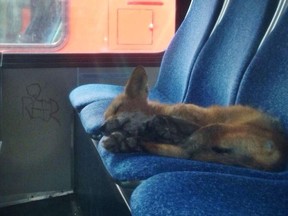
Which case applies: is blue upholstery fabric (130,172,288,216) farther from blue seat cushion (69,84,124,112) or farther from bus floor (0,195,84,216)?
bus floor (0,195,84,216)

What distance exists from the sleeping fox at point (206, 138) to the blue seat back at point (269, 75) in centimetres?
11

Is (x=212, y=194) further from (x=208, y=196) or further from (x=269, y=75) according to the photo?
(x=269, y=75)

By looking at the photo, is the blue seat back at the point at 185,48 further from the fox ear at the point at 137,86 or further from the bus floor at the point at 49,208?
the bus floor at the point at 49,208

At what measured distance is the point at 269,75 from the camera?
1.61 metres

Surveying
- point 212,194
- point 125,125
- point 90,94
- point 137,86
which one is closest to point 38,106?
point 90,94

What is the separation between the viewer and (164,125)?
1346mm

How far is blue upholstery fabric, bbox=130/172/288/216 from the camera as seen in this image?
96cm

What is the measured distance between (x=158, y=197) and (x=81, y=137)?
1357mm

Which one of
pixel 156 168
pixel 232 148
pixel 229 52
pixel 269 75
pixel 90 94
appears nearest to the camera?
pixel 156 168

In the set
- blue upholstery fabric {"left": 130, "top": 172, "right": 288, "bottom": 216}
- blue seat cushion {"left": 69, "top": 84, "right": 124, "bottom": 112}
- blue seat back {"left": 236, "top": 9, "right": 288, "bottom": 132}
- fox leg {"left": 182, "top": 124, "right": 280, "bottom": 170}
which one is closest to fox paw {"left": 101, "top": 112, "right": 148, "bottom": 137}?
fox leg {"left": 182, "top": 124, "right": 280, "bottom": 170}

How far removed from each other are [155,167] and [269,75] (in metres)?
0.60

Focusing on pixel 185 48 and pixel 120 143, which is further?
pixel 185 48

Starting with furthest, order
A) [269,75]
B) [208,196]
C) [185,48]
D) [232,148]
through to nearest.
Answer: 1. [185,48]
2. [269,75]
3. [232,148]
4. [208,196]

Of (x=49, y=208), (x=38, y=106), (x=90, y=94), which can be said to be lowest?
(x=49, y=208)
